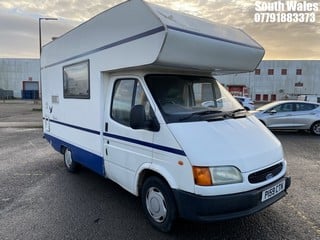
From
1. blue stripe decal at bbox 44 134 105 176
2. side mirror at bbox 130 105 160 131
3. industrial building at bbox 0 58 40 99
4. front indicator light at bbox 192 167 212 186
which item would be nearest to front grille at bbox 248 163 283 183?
front indicator light at bbox 192 167 212 186

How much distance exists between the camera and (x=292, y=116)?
39.0ft

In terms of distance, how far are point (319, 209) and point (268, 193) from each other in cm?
154

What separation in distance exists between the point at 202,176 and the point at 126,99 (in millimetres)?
1737

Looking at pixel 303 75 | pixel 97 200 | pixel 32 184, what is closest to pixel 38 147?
pixel 32 184

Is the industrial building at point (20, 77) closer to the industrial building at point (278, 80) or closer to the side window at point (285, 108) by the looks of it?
the industrial building at point (278, 80)

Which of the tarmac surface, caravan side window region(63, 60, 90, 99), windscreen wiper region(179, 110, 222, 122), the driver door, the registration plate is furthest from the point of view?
the tarmac surface

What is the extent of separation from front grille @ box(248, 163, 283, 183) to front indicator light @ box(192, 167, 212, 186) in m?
0.52

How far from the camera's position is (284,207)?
4.41 meters

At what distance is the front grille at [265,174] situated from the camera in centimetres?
331

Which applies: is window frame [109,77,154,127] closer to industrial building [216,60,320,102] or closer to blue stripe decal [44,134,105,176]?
blue stripe decal [44,134,105,176]

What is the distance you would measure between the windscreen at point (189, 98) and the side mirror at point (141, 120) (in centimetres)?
18

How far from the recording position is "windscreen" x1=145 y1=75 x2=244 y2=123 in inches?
146

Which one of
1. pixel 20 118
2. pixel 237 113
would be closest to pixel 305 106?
pixel 237 113

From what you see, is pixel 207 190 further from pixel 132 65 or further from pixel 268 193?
pixel 132 65
